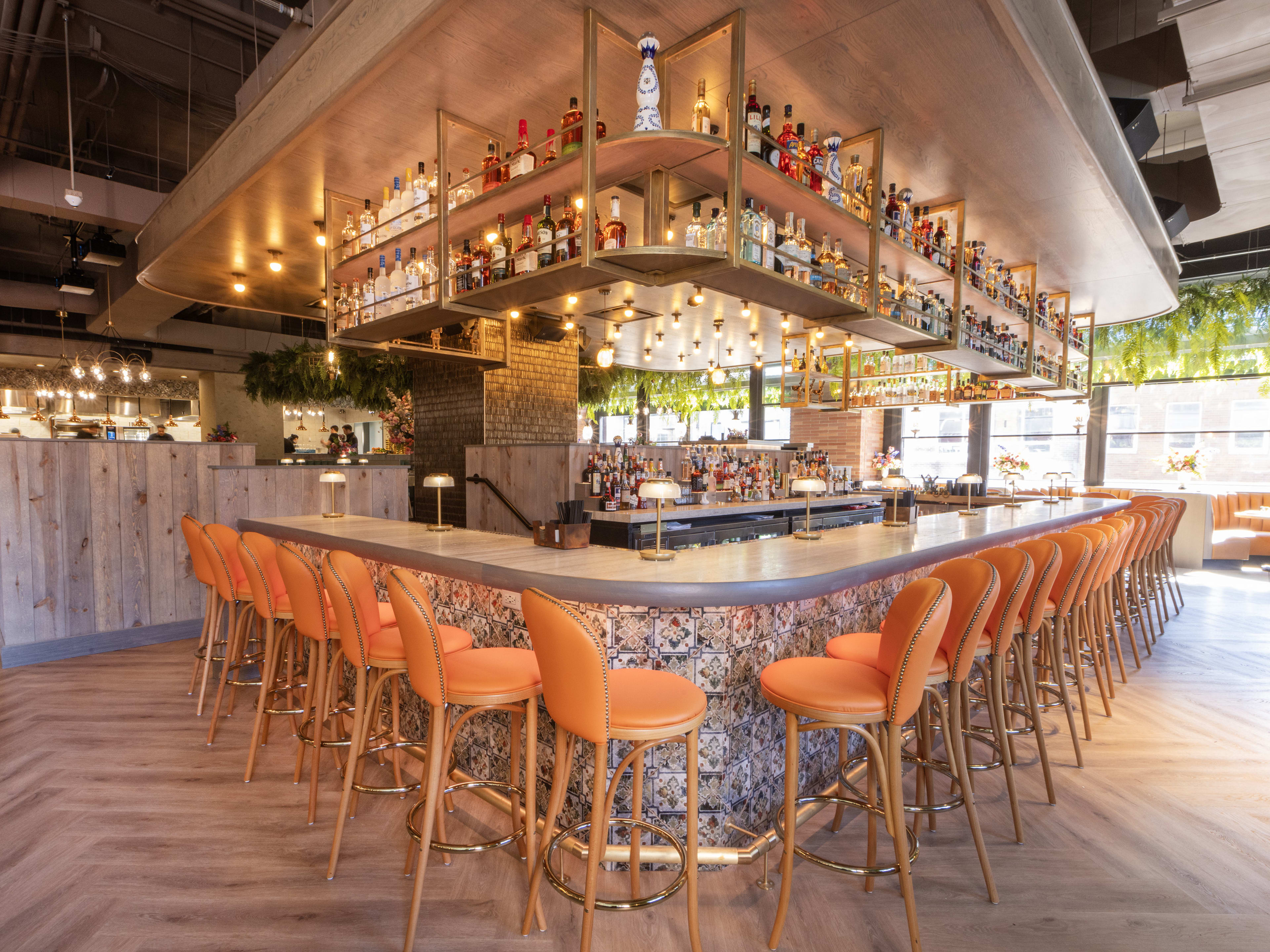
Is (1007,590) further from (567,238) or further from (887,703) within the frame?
(567,238)

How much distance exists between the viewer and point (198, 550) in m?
3.48

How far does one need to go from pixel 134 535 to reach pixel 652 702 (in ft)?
15.7

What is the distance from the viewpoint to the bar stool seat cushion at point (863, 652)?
202 cm

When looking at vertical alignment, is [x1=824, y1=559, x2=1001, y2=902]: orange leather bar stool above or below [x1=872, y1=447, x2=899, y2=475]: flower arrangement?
below

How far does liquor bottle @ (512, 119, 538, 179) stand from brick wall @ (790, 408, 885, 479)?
23.7 ft

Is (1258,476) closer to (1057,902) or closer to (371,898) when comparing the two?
(1057,902)

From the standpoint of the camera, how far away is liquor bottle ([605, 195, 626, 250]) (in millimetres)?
2680

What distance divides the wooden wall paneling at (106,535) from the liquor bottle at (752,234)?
473 centimetres

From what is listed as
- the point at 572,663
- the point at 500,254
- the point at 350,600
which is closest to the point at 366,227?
the point at 500,254

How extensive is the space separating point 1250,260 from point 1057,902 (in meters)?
8.78

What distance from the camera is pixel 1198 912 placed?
2033 mm

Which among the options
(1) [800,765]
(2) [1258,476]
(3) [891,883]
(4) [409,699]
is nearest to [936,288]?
(1) [800,765]

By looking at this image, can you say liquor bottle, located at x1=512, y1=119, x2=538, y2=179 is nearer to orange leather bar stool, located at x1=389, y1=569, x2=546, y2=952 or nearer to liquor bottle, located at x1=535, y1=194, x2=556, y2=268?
liquor bottle, located at x1=535, y1=194, x2=556, y2=268

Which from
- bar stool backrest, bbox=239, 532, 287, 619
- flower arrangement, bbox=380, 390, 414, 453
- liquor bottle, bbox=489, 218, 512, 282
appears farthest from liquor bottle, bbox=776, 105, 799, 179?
flower arrangement, bbox=380, 390, 414, 453
